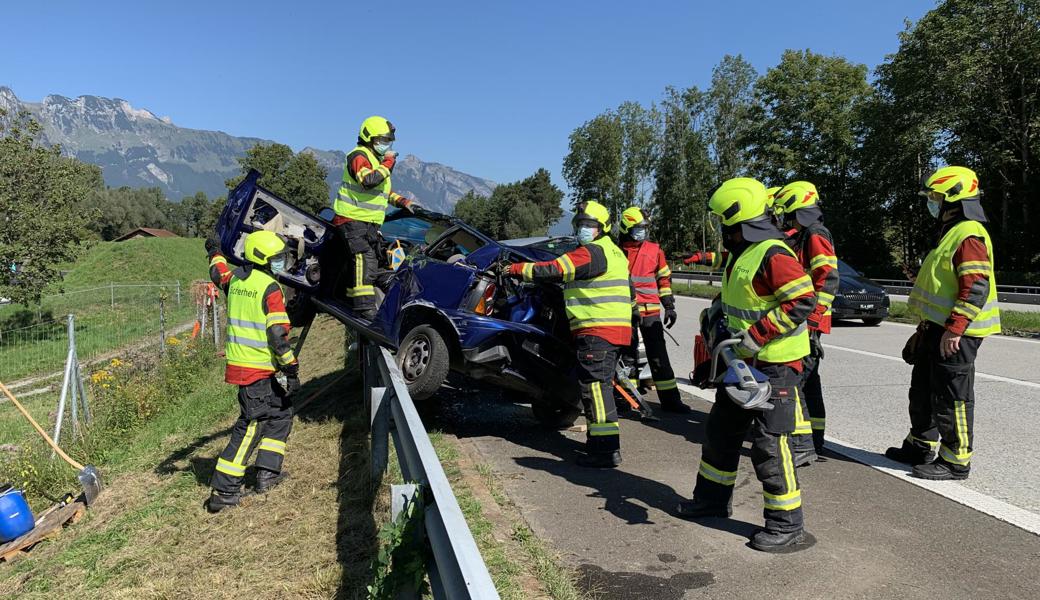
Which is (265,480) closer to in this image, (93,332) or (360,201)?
(360,201)

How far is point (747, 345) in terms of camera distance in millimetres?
3582

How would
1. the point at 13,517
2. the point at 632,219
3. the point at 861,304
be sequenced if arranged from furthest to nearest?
the point at 861,304 → the point at 632,219 → the point at 13,517

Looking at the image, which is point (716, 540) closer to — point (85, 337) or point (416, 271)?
point (416, 271)

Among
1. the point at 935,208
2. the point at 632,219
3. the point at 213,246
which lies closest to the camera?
the point at 935,208

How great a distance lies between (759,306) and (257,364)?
351 centimetres

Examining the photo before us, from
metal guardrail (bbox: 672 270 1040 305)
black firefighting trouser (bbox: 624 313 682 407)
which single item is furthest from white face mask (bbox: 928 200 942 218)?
metal guardrail (bbox: 672 270 1040 305)

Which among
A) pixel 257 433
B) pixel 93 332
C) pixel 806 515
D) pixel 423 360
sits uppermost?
pixel 423 360

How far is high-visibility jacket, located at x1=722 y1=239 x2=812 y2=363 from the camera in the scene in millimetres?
3592

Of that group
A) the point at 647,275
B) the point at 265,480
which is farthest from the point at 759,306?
the point at 265,480

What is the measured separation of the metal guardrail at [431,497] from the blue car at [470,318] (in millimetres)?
789

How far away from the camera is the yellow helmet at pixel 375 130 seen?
6.34 metres

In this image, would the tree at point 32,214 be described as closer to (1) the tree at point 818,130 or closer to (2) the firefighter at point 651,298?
(2) the firefighter at point 651,298

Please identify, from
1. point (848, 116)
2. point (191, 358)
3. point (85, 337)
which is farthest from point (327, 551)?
point (848, 116)

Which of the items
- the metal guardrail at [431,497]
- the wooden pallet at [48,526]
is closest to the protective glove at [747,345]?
the metal guardrail at [431,497]
